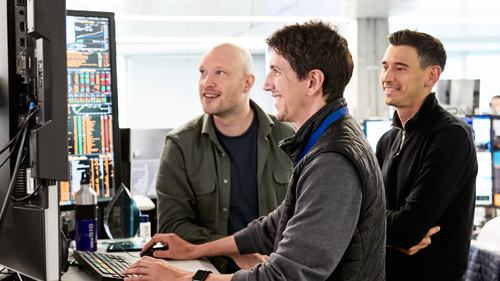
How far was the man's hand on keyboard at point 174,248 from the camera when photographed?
57.5 inches

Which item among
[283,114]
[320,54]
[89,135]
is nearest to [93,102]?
[89,135]

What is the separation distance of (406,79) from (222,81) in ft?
2.34

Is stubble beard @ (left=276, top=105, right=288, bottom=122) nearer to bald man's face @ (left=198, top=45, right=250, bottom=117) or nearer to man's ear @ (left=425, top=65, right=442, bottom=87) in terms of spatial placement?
bald man's face @ (left=198, top=45, right=250, bottom=117)

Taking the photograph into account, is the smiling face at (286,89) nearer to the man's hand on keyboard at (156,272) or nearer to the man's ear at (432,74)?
the man's hand on keyboard at (156,272)

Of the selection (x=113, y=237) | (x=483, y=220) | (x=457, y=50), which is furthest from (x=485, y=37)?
(x=113, y=237)

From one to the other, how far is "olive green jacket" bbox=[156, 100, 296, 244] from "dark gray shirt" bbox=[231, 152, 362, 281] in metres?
0.69

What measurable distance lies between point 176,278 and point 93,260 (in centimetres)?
45

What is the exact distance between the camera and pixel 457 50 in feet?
37.7

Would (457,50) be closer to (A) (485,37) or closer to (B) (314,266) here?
(A) (485,37)

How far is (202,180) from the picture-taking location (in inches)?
66.0

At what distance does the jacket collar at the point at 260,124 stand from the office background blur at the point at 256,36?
327cm

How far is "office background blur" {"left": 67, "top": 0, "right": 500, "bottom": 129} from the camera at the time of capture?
6824 millimetres

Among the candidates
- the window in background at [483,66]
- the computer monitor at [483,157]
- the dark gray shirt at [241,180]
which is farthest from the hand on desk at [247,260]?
A: the window in background at [483,66]

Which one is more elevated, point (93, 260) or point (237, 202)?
point (237, 202)
